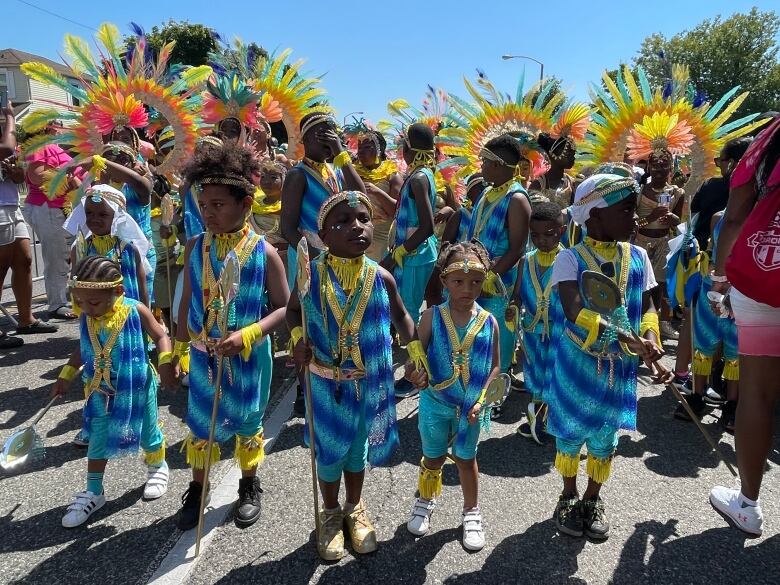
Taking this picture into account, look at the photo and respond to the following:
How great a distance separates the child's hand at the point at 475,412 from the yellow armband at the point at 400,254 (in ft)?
7.47

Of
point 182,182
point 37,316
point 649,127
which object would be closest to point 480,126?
point 649,127

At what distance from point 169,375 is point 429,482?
4.85 ft

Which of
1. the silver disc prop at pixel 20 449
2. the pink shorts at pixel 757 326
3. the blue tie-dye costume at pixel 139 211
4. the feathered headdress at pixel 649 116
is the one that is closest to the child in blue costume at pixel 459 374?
the pink shorts at pixel 757 326

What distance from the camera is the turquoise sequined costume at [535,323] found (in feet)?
12.9

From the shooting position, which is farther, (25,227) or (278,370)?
(25,227)

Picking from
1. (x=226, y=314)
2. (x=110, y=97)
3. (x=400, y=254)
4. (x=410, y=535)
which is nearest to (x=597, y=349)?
(x=410, y=535)

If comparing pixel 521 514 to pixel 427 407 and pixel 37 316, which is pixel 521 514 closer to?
pixel 427 407

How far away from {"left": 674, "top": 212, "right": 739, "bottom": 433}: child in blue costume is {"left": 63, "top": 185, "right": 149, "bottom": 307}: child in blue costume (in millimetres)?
A: 4347

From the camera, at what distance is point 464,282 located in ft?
8.81

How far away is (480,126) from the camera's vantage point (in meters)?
5.31

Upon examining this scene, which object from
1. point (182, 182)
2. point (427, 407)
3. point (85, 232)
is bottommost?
point (427, 407)

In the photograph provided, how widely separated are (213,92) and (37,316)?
385 centimetres

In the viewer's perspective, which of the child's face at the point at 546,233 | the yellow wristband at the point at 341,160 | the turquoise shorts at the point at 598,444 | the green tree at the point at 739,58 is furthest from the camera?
the green tree at the point at 739,58

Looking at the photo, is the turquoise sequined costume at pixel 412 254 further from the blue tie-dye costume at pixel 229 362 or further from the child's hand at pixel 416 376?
the child's hand at pixel 416 376
